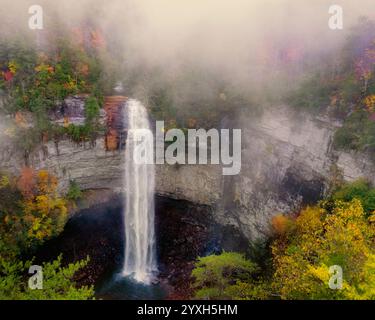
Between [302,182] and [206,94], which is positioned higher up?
[206,94]

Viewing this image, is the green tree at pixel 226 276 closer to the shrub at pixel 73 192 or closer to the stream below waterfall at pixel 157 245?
the stream below waterfall at pixel 157 245

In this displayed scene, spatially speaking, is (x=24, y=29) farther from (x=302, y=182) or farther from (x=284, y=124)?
(x=302, y=182)

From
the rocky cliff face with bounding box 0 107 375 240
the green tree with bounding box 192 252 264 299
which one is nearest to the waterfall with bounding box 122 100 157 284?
the rocky cliff face with bounding box 0 107 375 240

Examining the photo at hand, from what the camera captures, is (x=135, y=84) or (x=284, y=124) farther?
(x=135, y=84)

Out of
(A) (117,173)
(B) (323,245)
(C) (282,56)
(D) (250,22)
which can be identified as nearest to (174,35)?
(D) (250,22)

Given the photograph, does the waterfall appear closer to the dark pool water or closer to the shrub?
the dark pool water

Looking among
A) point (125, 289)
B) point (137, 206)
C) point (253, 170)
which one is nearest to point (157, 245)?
point (137, 206)

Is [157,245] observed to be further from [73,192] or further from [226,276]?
[226,276]
